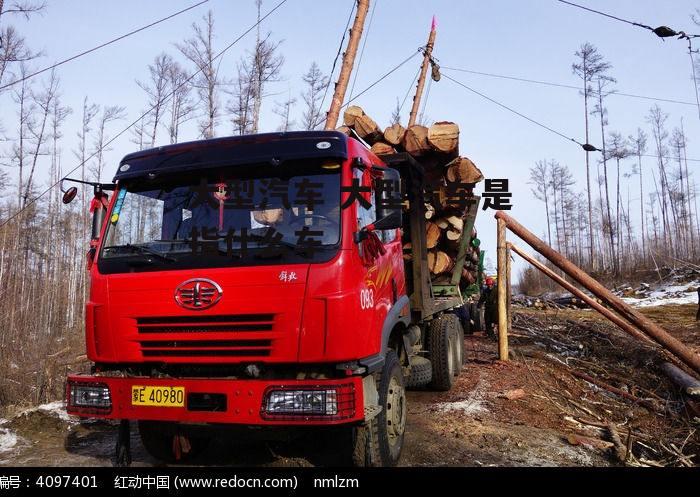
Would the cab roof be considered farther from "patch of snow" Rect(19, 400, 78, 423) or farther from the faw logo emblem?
"patch of snow" Rect(19, 400, 78, 423)

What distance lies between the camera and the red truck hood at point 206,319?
10.8 ft

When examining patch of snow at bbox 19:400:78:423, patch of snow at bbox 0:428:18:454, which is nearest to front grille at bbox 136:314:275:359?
patch of snow at bbox 0:428:18:454

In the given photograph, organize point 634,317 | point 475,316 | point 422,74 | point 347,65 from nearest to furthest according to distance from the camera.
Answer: point 634,317, point 347,65, point 475,316, point 422,74

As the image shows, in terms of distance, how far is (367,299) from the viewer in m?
3.62

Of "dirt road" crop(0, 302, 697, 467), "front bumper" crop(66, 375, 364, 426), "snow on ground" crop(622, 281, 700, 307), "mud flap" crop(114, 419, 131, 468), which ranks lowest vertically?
"dirt road" crop(0, 302, 697, 467)

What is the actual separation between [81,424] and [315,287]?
161 inches

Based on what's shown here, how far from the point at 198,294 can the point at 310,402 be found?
111 cm

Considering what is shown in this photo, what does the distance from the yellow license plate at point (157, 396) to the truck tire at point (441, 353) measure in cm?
392

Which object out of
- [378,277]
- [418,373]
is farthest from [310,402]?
[418,373]

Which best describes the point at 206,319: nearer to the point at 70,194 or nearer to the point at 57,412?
the point at 70,194

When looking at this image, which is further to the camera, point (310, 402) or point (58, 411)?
point (58, 411)

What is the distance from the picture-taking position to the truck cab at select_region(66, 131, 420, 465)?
326 cm

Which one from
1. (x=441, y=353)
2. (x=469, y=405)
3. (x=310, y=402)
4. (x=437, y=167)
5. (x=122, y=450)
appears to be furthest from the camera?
(x=437, y=167)
